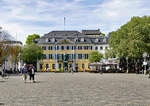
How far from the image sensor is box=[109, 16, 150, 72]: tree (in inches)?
2726

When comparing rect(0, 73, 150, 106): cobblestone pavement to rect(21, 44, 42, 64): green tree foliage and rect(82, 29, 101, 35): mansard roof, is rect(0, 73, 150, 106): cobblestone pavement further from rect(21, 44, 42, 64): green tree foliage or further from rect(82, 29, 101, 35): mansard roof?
rect(82, 29, 101, 35): mansard roof

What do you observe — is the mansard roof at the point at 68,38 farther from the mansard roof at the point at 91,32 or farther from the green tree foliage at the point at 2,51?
the green tree foliage at the point at 2,51

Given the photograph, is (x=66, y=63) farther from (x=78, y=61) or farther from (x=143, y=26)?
(x=143, y=26)

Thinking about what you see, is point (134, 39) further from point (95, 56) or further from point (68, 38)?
point (68, 38)

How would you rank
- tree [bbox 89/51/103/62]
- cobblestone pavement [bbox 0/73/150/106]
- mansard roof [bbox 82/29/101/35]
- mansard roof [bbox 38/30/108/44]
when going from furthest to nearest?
mansard roof [bbox 82/29/101/35] < mansard roof [bbox 38/30/108/44] < tree [bbox 89/51/103/62] < cobblestone pavement [bbox 0/73/150/106]

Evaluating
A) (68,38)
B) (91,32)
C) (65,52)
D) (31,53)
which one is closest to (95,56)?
(65,52)

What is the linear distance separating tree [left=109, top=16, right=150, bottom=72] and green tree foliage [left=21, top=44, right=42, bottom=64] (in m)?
39.1

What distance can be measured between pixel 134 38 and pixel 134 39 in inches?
24.3

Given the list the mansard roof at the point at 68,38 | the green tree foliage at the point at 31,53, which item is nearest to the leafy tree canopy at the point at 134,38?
the green tree foliage at the point at 31,53

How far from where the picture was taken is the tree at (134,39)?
6925cm

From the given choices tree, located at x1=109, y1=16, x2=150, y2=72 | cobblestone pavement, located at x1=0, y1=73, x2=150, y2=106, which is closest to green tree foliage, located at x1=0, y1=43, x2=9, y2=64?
tree, located at x1=109, y1=16, x2=150, y2=72

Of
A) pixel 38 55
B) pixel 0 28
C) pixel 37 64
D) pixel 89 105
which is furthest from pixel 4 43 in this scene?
pixel 89 105

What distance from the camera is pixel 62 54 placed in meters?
123

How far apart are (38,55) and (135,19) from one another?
45.8 m
